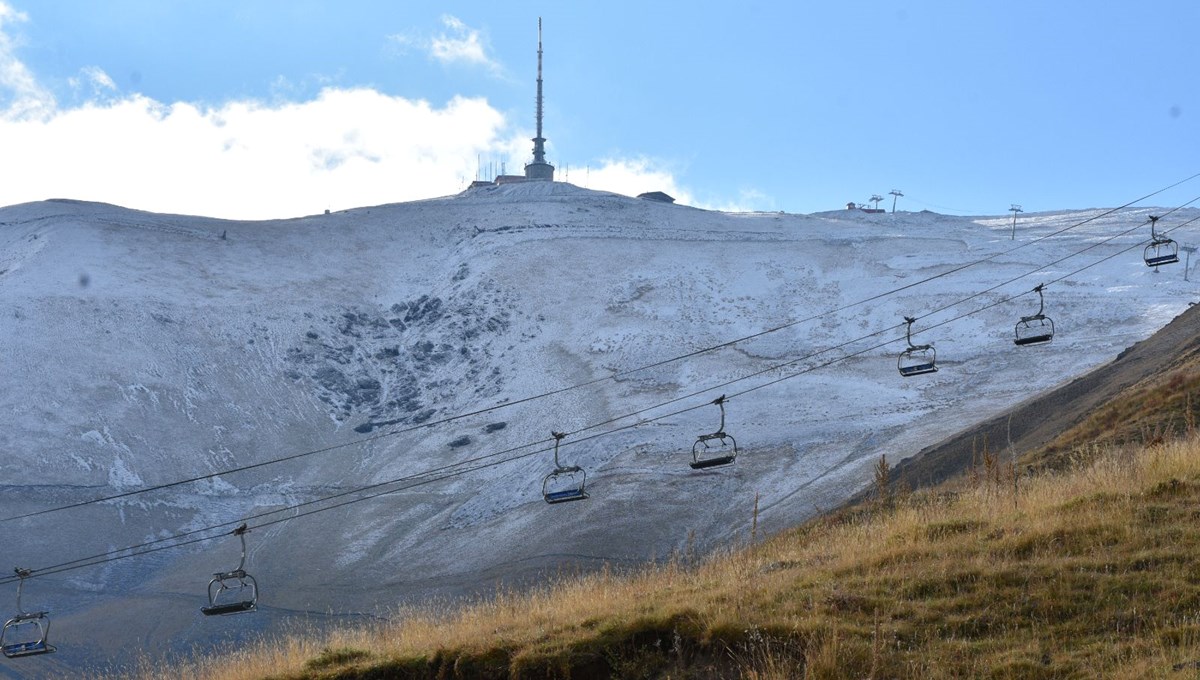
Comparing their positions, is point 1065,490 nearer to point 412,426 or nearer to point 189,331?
point 412,426

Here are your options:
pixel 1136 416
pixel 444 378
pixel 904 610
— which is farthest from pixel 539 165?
pixel 904 610

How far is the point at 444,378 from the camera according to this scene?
6384 cm

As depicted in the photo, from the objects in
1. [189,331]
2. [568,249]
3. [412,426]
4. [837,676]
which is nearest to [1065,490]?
[837,676]

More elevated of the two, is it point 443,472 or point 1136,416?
point 1136,416

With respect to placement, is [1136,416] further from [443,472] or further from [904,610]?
[443,472]

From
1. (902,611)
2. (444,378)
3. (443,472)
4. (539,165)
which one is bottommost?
(443,472)

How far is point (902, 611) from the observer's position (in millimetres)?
11086

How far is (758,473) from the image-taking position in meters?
43.8

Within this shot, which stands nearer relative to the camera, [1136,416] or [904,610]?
[904,610]

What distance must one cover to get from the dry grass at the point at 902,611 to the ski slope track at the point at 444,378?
1641 cm

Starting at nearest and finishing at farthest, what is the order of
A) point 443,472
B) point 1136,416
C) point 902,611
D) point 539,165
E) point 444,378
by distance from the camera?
1. point 902,611
2. point 1136,416
3. point 443,472
4. point 444,378
5. point 539,165

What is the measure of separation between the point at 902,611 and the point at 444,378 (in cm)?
5393

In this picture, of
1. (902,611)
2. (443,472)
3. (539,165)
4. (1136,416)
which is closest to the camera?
(902,611)

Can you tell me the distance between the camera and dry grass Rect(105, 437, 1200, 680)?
9.91 m
